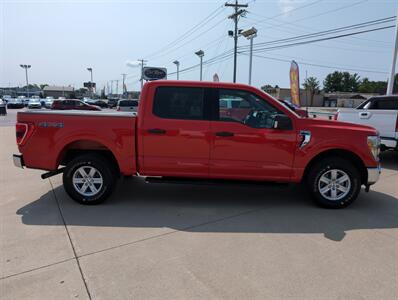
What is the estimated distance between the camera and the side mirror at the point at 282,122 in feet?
15.6

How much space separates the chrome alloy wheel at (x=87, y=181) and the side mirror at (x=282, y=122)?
2.85 meters

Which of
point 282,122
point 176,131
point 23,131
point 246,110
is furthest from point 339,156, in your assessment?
point 23,131

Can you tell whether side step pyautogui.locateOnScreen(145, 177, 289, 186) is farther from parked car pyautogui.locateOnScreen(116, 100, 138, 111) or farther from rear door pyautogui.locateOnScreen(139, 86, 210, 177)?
parked car pyautogui.locateOnScreen(116, 100, 138, 111)

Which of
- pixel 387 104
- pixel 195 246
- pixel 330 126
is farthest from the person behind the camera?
pixel 387 104

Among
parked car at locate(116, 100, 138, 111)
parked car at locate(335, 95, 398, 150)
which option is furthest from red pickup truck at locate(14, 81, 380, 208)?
parked car at locate(116, 100, 138, 111)

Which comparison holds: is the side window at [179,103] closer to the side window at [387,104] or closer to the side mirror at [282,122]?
the side mirror at [282,122]

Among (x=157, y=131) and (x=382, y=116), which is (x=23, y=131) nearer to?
(x=157, y=131)

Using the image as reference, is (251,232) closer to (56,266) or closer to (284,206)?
(284,206)

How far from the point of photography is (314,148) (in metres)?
4.89

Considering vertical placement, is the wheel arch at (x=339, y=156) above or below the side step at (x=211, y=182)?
above

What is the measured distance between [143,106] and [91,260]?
2.44 metres

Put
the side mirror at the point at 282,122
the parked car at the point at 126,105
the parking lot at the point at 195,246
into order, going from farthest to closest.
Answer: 1. the parked car at the point at 126,105
2. the side mirror at the point at 282,122
3. the parking lot at the point at 195,246

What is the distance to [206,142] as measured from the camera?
4887 mm

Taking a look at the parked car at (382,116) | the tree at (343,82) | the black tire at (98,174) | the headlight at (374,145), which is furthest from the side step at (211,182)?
the tree at (343,82)
